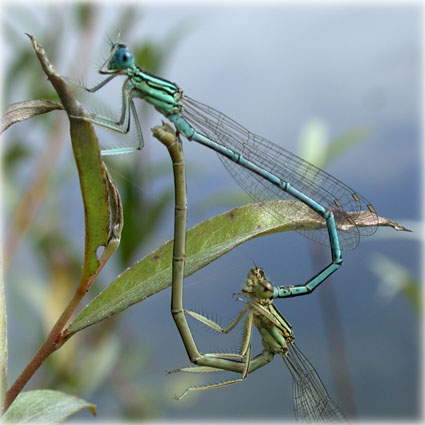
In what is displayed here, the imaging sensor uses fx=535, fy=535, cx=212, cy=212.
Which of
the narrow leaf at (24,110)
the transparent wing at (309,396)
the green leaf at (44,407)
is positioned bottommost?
the transparent wing at (309,396)

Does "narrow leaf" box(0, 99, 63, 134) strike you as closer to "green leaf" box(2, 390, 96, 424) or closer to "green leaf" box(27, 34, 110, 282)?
"green leaf" box(27, 34, 110, 282)

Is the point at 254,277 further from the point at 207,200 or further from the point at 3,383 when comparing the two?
the point at 207,200

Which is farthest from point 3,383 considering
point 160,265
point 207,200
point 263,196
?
point 207,200

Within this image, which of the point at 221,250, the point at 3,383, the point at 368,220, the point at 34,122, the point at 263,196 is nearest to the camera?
the point at 3,383

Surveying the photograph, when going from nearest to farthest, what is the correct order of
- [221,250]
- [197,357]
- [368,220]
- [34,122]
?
[221,250] → [368,220] → [197,357] → [34,122]

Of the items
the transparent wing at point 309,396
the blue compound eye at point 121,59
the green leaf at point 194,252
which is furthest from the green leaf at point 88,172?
the transparent wing at point 309,396

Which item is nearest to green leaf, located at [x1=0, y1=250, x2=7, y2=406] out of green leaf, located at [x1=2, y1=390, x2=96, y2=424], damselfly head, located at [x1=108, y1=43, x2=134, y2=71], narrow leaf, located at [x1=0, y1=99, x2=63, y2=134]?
green leaf, located at [x1=2, y1=390, x2=96, y2=424]

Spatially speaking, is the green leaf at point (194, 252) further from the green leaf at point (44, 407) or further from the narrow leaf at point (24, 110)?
the narrow leaf at point (24, 110)
